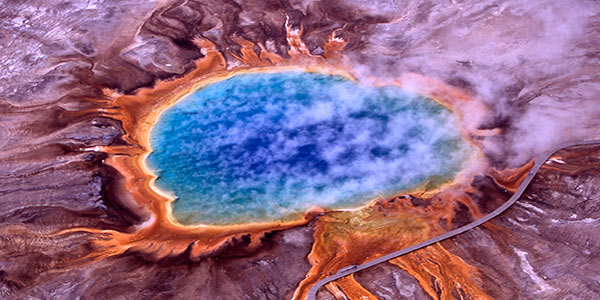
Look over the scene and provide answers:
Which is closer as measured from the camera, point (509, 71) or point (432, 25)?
point (509, 71)

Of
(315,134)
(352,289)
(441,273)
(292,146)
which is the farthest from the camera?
(315,134)

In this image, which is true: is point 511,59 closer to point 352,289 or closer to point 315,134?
point 315,134

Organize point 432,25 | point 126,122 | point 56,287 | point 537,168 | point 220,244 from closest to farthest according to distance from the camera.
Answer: point 56,287 → point 220,244 → point 537,168 → point 126,122 → point 432,25

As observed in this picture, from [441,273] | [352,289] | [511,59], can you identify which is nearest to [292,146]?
[352,289]

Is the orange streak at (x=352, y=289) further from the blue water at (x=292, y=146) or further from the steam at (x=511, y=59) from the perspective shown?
the steam at (x=511, y=59)

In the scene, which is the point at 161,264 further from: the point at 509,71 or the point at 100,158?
the point at 509,71

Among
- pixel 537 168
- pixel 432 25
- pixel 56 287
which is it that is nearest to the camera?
pixel 56 287

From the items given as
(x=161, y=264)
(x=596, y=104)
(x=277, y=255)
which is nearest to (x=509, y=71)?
(x=596, y=104)

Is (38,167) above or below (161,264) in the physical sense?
above
